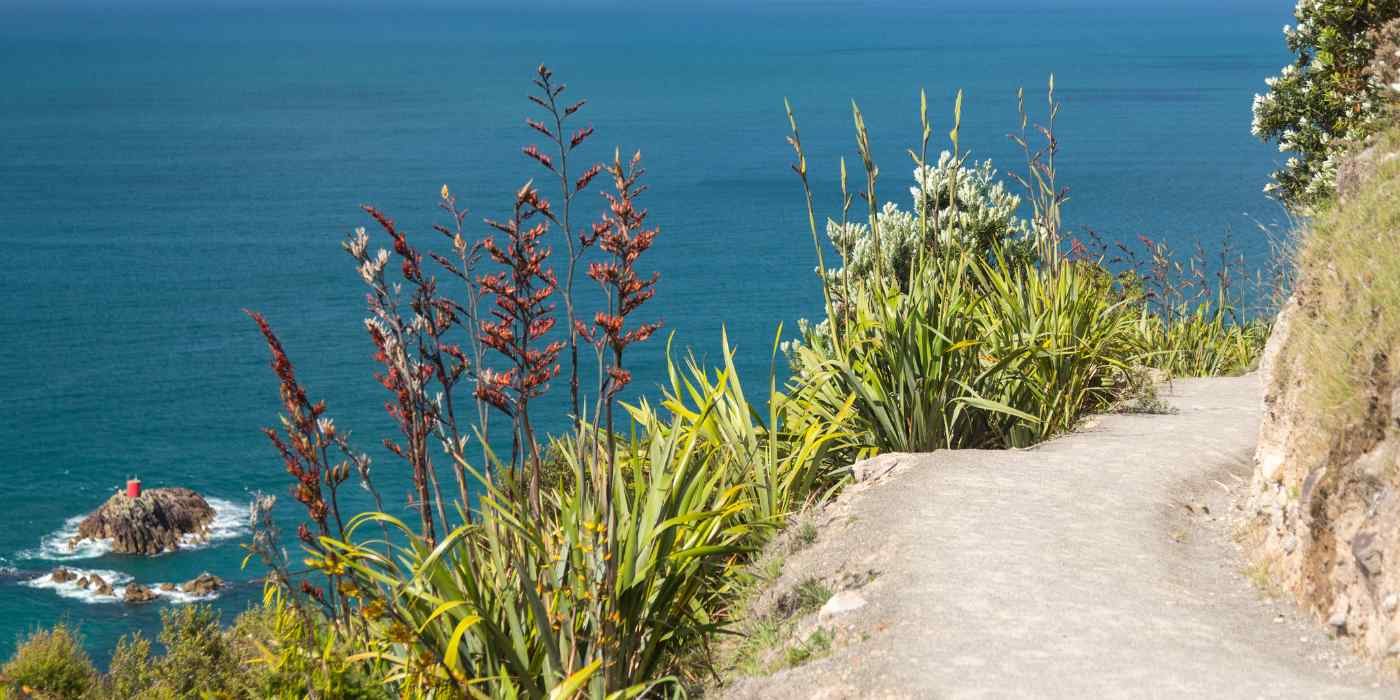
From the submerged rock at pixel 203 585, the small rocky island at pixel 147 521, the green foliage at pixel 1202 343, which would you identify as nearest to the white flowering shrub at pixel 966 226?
the green foliage at pixel 1202 343

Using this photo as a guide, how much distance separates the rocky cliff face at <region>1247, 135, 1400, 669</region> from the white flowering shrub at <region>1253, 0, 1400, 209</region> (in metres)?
4.68

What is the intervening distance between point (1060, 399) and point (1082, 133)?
11446 centimetres

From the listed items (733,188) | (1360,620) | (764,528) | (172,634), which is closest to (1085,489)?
(764,528)

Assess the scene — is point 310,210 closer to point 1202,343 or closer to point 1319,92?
point 1202,343

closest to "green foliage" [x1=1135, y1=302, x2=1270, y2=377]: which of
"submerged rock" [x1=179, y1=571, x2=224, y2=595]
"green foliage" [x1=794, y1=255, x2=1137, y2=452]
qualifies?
"green foliage" [x1=794, y1=255, x2=1137, y2=452]

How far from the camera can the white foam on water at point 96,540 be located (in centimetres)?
4331

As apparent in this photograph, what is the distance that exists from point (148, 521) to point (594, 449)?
43218mm

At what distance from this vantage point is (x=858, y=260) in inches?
548

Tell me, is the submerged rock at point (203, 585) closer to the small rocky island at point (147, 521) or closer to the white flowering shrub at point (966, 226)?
the small rocky island at point (147, 521)

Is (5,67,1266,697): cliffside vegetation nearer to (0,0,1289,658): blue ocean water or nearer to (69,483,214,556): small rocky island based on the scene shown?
(0,0,1289,658): blue ocean water

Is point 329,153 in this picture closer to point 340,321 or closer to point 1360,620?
point 340,321

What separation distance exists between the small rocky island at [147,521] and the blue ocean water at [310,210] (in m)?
0.95

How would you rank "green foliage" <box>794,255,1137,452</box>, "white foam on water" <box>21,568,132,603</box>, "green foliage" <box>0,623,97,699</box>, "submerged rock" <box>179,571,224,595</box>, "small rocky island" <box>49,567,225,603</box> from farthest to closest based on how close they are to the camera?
"white foam on water" <box>21,568,132,603</box> < "small rocky island" <box>49,567,225,603</box> < "submerged rock" <box>179,571,224,595</box> < "green foliage" <box>0,623,97,699</box> < "green foliage" <box>794,255,1137,452</box>

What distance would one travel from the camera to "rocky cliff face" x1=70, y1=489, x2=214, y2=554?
43.8 metres
